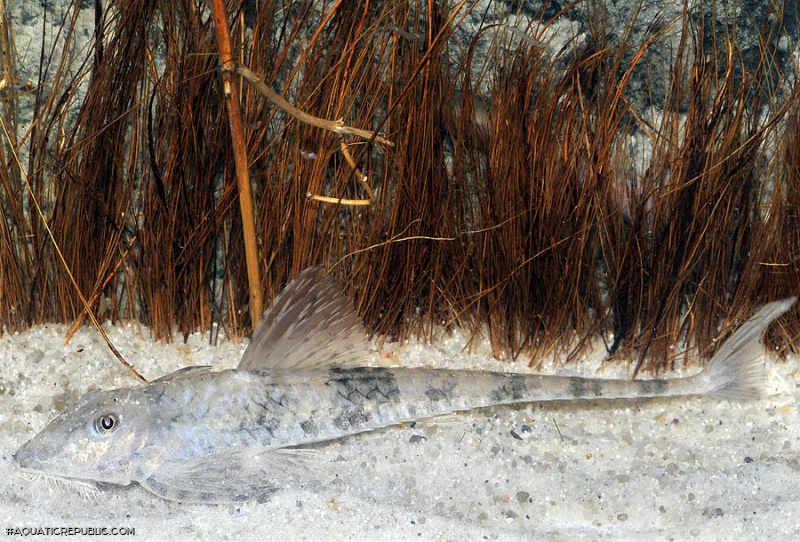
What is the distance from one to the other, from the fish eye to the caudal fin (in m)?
2.08

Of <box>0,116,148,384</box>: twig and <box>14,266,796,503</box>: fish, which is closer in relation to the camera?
<box>14,266,796,503</box>: fish

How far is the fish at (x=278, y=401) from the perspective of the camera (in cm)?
227

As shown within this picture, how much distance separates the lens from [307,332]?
2432mm

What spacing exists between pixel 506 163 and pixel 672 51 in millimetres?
810

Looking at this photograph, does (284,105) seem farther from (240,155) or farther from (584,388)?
(584,388)

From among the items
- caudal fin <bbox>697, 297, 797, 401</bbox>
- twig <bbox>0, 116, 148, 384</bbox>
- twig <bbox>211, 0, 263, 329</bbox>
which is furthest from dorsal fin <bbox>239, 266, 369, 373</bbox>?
caudal fin <bbox>697, 297, 797, 401</bbox>

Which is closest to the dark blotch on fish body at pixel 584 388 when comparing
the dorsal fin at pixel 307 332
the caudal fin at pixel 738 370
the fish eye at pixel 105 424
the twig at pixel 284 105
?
the caudal fin at pixel 738 370

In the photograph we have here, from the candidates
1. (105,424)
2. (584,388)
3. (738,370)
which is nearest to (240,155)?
(105,424)

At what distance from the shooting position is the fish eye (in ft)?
7.43

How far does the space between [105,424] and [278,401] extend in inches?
22.3

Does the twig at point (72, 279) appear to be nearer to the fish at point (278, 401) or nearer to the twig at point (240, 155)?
the fish at point (278, 401)

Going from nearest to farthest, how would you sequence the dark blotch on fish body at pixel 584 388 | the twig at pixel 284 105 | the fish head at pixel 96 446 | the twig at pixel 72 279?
1. the fish head at pixel 96 446
2. the twig at pixel 284 105
3. the dark blotch on fish body at pixel 584 388
4. the twig at pixel 72 279

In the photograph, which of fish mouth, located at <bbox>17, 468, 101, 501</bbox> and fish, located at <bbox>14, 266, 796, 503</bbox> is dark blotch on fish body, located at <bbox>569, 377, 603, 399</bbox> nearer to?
fish, located at <bbox>14, 266, 796, 503</bbox>

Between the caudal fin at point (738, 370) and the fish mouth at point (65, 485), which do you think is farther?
the caudal fin at point (738, 370)
